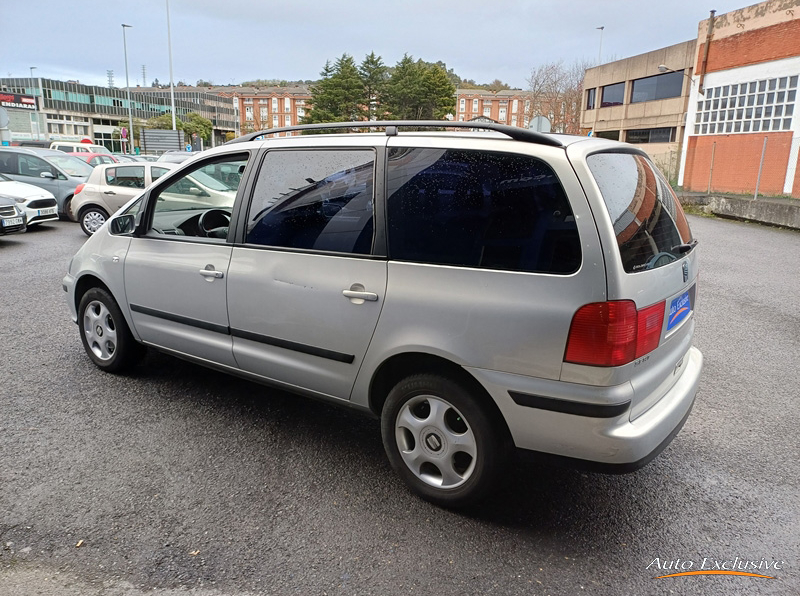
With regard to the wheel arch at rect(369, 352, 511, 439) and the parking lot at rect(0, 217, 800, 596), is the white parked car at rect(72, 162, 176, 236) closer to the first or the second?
the parking lot at rect(0, 217, 800, 596)

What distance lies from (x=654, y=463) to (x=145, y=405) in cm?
336

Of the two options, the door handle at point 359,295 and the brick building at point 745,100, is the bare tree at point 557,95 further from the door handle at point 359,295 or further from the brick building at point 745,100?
the door handle at point 359,295

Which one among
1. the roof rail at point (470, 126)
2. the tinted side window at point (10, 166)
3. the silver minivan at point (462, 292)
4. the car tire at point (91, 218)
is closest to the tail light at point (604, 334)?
the silver minivan at point (462, 292)

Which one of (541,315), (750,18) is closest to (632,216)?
(541,315)

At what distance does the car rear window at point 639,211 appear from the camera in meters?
2.58

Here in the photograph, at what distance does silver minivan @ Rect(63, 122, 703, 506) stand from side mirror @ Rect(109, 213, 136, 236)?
0.86 metres

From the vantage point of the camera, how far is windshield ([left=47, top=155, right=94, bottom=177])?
16.4 m

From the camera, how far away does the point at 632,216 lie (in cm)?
269

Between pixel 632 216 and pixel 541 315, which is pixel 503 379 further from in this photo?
pixel 632 216

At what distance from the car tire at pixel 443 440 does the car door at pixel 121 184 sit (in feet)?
38.3

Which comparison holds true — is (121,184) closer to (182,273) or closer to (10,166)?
(10,166)

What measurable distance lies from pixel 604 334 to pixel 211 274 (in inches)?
94.3


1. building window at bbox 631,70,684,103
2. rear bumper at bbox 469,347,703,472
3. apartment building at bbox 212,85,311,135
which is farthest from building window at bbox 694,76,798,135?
apartment building at bbox 212,85,311,135

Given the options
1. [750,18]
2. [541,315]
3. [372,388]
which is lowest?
[372,388]
